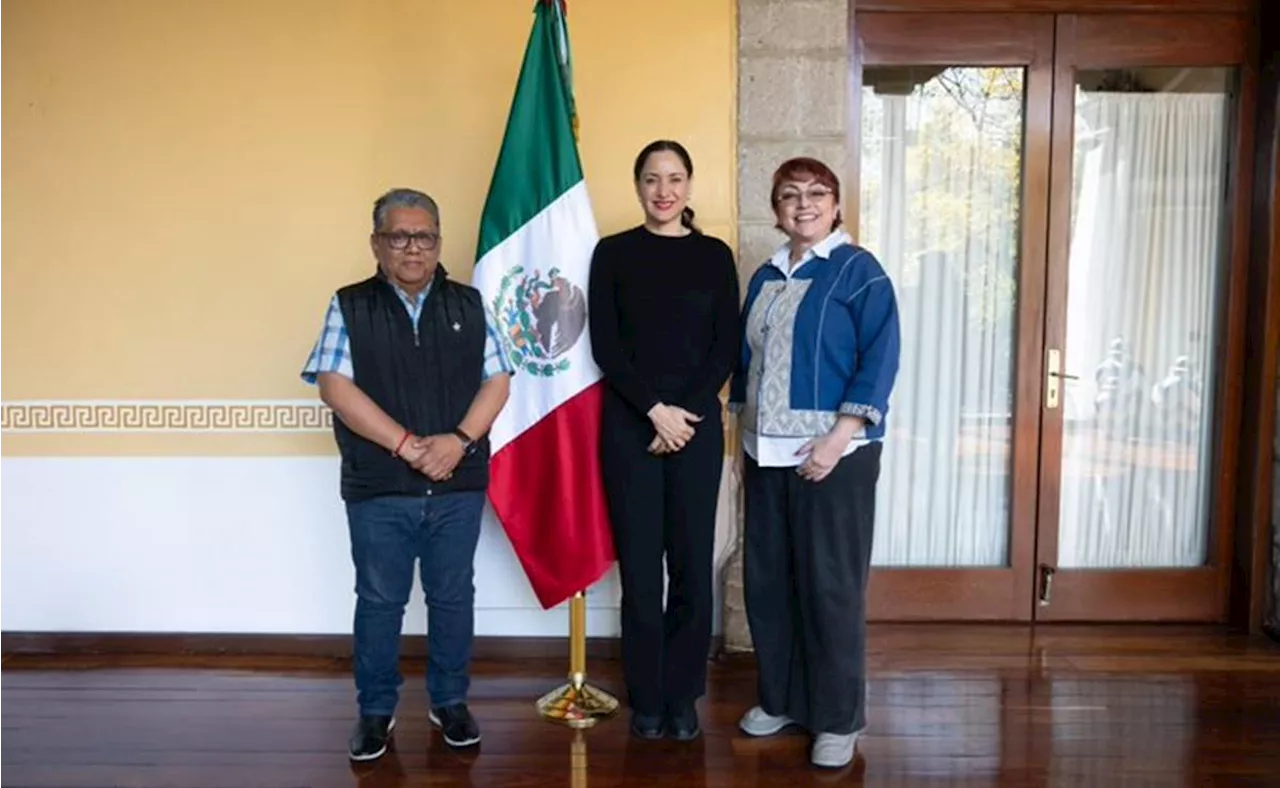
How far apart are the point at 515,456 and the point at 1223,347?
2.52m

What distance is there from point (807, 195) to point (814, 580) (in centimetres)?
93

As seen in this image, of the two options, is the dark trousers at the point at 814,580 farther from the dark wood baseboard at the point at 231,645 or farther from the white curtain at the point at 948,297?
the white curtain at the point at 948,297

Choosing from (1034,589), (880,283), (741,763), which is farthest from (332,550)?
(1034,589)

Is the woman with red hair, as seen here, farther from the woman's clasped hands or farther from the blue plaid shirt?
the blue plaid shirt

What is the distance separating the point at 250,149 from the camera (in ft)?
9.82

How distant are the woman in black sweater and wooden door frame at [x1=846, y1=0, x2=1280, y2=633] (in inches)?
41.1

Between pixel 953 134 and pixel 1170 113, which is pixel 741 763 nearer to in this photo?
pixel 953 134

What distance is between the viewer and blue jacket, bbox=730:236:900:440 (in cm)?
221

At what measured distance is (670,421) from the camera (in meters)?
2.32

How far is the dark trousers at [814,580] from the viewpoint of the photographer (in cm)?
228

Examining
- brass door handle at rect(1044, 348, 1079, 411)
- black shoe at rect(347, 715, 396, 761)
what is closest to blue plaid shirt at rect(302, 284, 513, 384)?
black shoe at rect(347, 715, 396, 761)

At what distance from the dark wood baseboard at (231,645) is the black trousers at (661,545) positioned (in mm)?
649

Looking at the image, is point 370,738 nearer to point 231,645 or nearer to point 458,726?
point 458,726

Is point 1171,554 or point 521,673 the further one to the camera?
point 1171,554
